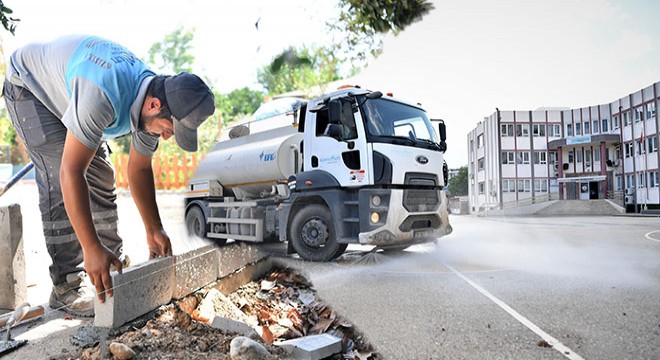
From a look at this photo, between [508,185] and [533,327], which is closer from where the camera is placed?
[533,327]

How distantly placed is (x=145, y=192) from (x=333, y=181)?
3.51 meters

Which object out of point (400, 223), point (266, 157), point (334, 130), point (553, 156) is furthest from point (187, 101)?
point (266, 157)

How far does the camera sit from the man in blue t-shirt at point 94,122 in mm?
1308

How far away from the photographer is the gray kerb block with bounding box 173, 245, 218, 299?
2426 mm

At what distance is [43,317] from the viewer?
2.51 m

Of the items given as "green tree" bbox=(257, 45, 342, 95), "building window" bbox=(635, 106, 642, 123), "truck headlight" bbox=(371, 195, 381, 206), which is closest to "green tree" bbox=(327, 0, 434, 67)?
"green tree" bbox=(257, 45, 342, 95)

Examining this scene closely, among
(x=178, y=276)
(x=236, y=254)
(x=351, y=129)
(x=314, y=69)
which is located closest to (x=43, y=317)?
(x=178, y=276)

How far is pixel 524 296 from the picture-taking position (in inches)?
127

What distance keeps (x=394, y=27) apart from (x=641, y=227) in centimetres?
202

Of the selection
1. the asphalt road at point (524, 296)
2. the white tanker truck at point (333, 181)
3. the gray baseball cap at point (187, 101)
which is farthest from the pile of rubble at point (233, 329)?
the white tanker truck at point (333, 181)

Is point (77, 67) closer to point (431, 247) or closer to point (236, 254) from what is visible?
point (236, 254)

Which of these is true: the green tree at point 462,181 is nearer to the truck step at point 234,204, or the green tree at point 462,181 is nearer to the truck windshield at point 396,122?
the truck windshield at point 396,122

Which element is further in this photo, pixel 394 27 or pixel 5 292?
pixel 5 292

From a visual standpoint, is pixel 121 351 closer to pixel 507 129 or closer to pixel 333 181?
pixel 507 129
